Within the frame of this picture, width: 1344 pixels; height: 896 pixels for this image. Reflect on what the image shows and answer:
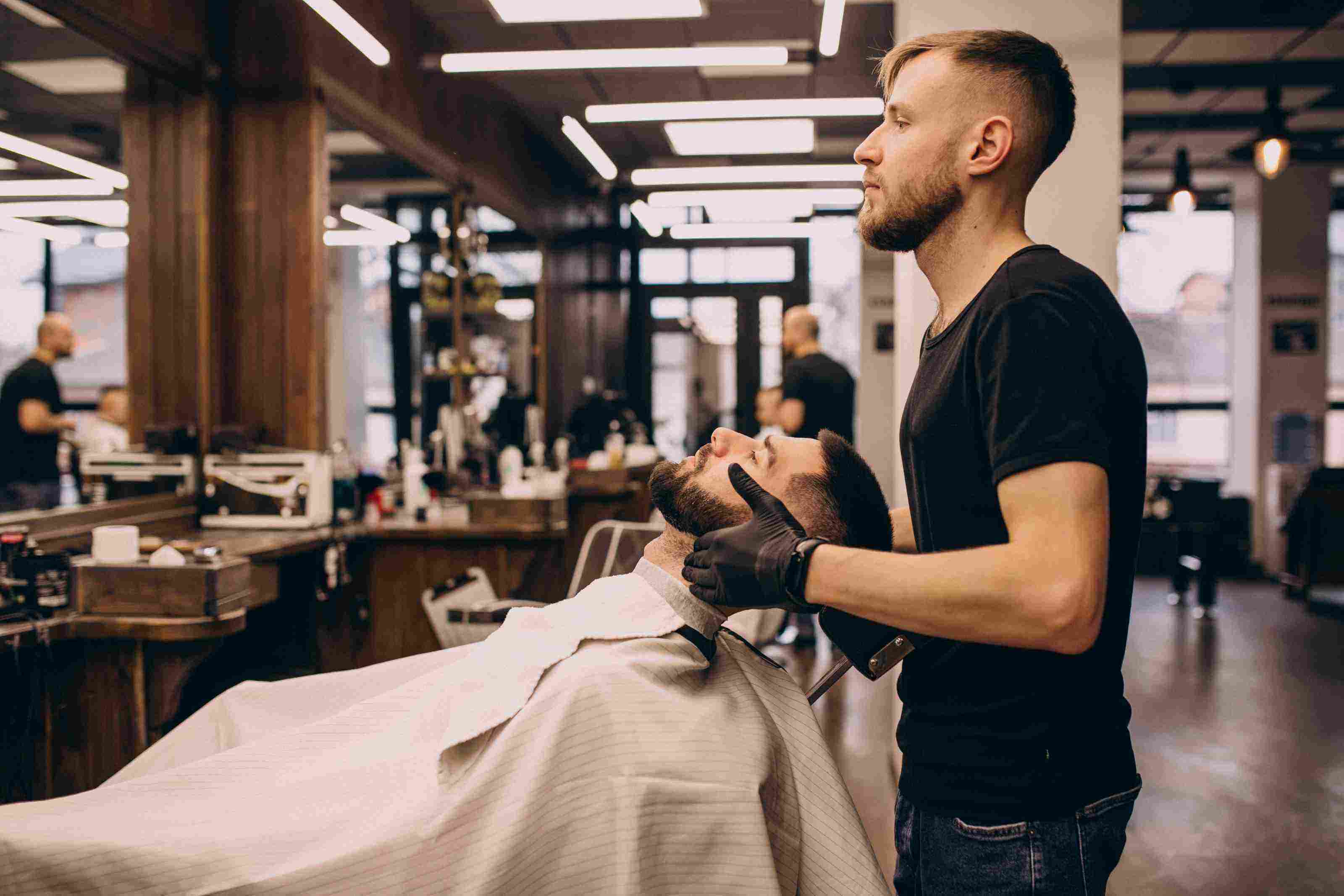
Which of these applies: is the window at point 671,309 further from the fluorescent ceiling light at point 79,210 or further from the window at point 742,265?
the fluorescent ceiling light at point 79,210

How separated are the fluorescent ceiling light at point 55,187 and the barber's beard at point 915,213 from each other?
2774 mm

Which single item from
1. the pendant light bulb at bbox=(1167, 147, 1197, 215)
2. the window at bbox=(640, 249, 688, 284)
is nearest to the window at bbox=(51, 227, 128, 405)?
the pendant light bulb at bbox=(1167, 147, 1197, 215)

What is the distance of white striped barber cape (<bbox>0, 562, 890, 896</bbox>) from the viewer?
115 centimetres

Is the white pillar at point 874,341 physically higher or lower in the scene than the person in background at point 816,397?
higher

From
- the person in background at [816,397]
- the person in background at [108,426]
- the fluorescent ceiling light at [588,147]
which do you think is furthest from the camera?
the fluorescent ceiling light at [588,147]

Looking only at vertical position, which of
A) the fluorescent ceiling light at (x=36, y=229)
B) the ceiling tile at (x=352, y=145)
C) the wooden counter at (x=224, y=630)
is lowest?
the wooden counter at (x=224, y=630)

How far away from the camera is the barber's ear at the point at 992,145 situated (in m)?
1.07

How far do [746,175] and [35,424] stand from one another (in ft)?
13.0

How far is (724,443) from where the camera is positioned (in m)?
1.52

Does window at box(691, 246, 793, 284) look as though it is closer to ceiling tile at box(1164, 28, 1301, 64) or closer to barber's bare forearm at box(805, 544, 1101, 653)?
ceiling tile at box(1164, 28, 1301, 64)

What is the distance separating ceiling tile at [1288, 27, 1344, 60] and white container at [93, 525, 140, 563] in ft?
20.6

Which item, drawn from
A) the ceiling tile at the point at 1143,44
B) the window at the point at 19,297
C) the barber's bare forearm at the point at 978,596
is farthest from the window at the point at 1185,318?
the barber's bare forearm at the point at 978,596

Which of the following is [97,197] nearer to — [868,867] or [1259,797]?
[868,867]

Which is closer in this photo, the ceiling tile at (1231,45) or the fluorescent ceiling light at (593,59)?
the fluorescent ceiling light at (593,59)
